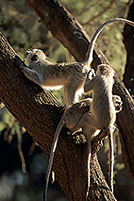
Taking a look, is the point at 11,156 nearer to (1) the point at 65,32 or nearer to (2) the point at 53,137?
(1) the point at 65,32

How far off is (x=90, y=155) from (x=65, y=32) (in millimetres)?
1968

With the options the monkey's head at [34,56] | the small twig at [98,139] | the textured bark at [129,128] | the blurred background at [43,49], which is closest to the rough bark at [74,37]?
the textured bark at [129,128]

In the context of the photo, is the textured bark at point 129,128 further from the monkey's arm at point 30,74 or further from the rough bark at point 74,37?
the monkey's arm at point 30,74

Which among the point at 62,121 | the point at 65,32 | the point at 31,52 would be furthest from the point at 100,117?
the point at 65,32

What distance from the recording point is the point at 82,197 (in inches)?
106

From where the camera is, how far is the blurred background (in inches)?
228

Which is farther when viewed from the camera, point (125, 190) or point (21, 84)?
point (125, 190)

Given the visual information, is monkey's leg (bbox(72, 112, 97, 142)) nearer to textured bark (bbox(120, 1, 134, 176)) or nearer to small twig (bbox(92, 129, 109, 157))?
small twig (bbox(92, 129, 109, 157))

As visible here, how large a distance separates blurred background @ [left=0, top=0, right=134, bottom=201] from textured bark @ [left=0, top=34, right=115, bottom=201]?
6.00 ft

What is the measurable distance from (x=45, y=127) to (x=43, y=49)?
15.9ft

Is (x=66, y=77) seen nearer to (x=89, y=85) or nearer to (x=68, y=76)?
(x=68, y=76)

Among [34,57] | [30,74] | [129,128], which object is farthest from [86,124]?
[129,128]

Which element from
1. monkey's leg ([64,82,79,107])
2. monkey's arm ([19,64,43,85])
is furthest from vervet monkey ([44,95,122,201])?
monkey's leg ([64,82,79,107])

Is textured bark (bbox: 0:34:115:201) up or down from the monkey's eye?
down
